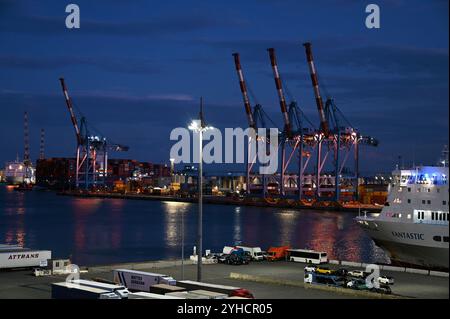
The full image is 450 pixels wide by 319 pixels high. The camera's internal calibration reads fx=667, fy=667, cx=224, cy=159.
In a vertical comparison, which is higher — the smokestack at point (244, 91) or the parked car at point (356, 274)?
the smokestack at point (244, 91)

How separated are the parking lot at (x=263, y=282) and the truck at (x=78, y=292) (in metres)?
0.87

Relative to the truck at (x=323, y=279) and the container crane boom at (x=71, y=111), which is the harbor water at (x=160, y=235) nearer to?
the truck at (x=323, y=279)

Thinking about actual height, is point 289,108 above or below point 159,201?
above

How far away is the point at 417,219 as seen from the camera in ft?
88.1

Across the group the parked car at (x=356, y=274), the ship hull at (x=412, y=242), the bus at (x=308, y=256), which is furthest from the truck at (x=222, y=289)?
the ship hull at (x=412, y=242)

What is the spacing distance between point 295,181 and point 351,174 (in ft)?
51.7

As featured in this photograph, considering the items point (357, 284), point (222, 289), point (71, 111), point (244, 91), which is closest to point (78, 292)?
point (222, 289)

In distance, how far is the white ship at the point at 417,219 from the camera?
25.6 metres

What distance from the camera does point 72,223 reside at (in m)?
61.6

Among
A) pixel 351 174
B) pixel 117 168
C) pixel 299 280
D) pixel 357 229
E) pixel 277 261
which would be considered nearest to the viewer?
pixel 299 280

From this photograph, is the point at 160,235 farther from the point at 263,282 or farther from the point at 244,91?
the point at 244,91

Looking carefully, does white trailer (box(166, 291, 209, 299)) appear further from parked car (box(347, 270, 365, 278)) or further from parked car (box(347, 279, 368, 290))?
parked car (box(347, 270, 365, 278))
